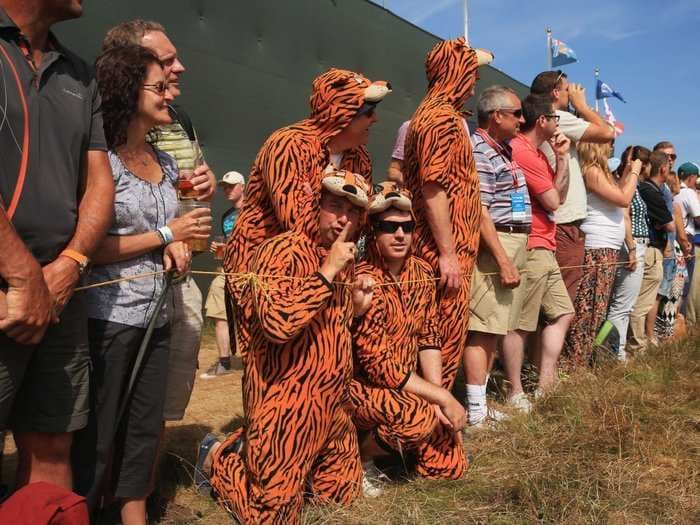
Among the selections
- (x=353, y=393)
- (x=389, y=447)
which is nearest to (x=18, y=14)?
(x=353, y=393)

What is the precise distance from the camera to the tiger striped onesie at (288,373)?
2242 millimetres

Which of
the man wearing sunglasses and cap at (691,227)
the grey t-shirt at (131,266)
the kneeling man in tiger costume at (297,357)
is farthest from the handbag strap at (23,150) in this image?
the man wearing sunglasses and cap at (691,227)

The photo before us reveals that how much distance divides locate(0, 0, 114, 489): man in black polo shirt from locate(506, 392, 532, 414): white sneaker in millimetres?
2557

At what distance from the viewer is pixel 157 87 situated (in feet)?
7.75

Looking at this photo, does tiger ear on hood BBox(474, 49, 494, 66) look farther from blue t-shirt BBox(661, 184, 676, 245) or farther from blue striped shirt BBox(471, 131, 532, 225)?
blue t-shirt BBox(661, 184, 676, 245)

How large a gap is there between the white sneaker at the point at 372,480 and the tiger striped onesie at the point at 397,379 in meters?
0.15

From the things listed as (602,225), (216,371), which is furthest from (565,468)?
(216,371)

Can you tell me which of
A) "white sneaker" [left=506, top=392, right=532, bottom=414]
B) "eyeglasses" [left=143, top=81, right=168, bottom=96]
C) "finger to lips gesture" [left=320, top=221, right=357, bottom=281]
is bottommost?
"white sneaker" [left=506, top=392, right=532, bottom=414]

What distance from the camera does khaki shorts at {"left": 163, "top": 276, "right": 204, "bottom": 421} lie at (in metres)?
2.78

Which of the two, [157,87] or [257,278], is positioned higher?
[157,87]

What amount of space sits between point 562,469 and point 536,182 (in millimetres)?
1822

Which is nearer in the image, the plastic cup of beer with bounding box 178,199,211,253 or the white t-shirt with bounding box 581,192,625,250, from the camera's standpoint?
the plastic cup of beer with bounding box 178,199,211,253

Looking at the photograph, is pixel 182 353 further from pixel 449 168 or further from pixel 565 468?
pixel 565 468

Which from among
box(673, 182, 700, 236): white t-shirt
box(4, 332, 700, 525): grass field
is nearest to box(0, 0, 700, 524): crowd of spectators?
box(4, 332, 700, 525): grass field
